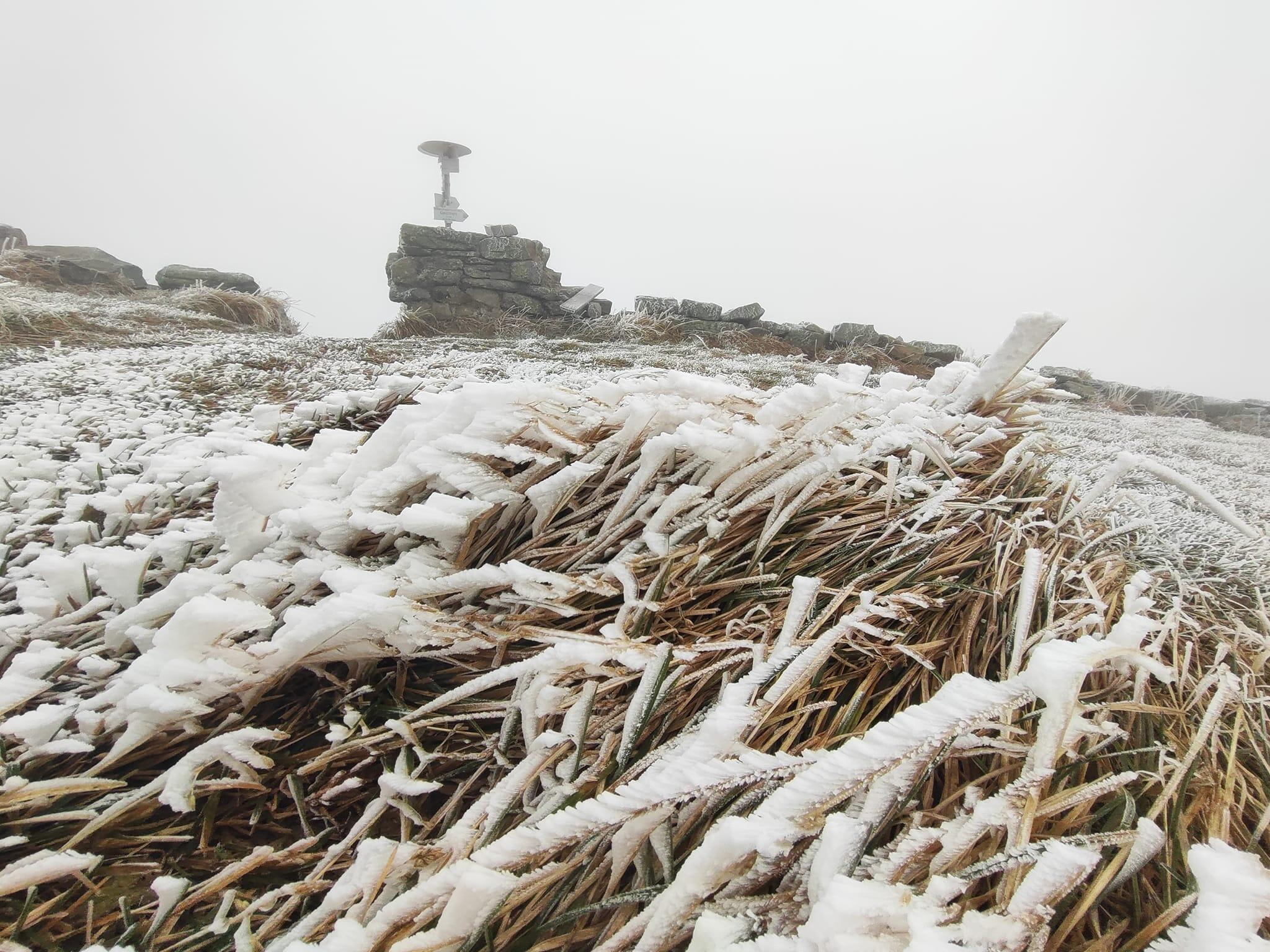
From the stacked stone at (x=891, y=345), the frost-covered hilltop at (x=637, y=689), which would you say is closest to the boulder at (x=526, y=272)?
the stacked stone at (x=891, y=345)

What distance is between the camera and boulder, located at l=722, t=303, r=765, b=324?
24.6 ft

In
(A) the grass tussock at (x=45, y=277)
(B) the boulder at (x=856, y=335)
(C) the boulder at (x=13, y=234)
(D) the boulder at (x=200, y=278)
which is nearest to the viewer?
(A) the grass tussock at (x=45, y=277)

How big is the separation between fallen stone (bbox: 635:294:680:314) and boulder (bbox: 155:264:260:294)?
5.92 metres

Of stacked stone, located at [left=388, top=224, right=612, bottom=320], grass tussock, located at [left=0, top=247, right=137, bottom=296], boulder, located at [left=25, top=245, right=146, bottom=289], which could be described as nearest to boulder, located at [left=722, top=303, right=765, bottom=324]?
stacked stone, located at [left=388, top=224, right=612, bottom=320]

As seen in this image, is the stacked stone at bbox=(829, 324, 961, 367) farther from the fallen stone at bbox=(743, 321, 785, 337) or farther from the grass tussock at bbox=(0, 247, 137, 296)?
the grass tussock at bbox=(0, 247, 137, 296)

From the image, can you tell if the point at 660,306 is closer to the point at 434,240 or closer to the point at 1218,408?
the point at 434,240

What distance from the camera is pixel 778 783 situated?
489 mm

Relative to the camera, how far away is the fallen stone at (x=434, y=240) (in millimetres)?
7949

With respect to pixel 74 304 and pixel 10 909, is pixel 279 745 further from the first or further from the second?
pixel 74 304

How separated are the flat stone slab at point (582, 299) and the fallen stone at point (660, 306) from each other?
810mm

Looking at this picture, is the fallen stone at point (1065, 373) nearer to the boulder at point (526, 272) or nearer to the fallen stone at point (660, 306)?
the fallen stone at point (660, 306)

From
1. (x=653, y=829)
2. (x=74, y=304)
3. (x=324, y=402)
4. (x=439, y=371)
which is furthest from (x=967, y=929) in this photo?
(x=74, y=304)

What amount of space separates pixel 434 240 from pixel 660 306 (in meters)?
3.19

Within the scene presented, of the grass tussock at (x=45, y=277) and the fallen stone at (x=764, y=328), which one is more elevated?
the fallen stone at (x=764, y=328)
